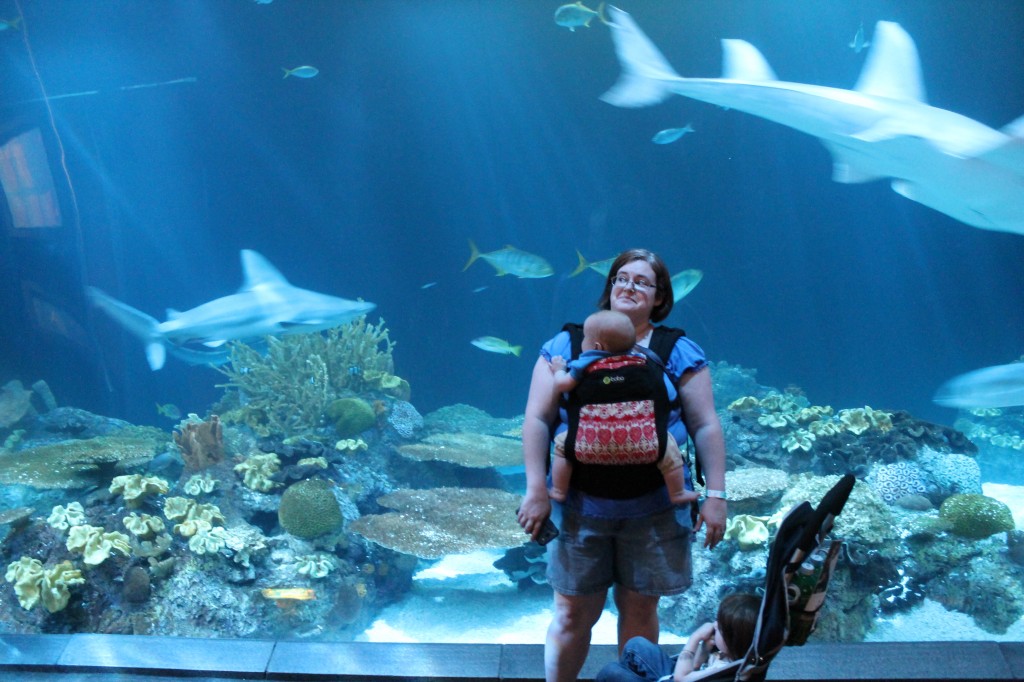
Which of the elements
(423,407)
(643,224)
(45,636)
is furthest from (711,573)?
(643,224)

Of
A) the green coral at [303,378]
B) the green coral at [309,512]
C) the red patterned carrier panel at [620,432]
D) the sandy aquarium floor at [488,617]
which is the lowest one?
the sandy aquarium floor at [488,617]

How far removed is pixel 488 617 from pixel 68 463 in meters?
3.72

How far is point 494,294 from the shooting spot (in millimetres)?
15328

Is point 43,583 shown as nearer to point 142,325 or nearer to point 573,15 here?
point 142,325

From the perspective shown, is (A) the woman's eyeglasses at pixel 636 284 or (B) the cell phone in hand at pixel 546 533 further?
(A) the woman's eyeglasses at pixel 636 284

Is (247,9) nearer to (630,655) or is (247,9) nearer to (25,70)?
(25,70)

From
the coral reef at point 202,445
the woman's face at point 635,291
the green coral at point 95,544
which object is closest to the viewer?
the woman's face at point 635,291

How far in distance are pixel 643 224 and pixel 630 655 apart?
15.0 meters

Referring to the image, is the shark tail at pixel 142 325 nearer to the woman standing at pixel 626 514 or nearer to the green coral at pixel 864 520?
the woman standing at pixel 626 514

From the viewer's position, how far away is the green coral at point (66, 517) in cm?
366

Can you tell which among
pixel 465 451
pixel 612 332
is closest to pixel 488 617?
pixel 465 451

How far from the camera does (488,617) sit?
386 cm

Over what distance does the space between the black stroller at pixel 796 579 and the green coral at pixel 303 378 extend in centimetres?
571

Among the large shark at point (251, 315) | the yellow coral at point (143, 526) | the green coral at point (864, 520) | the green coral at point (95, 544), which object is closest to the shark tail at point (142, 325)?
the large shark at point (251, 315)
